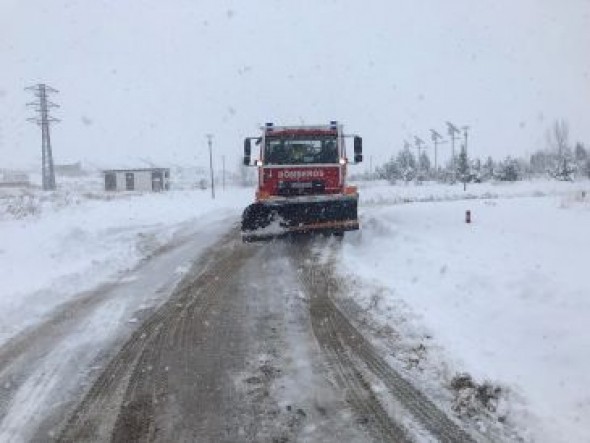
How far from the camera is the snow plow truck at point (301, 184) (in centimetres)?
1606

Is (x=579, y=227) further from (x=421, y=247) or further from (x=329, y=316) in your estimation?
(x=329, y=316)

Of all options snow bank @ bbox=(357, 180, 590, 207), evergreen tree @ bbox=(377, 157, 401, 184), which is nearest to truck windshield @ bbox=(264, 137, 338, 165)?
snow bank @ bbox=(357, 180, 590, 207)

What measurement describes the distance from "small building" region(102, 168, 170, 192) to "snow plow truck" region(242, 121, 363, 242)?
2834 inches

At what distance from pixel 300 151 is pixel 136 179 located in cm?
7456

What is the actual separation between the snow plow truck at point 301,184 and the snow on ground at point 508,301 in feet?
3.43

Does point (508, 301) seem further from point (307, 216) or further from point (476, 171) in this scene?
point (476, 171)

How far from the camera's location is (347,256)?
44.3 feet

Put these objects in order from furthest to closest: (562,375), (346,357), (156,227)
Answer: (156,227) → (346,357) → (562,375)

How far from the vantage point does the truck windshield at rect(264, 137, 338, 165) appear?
1675cm

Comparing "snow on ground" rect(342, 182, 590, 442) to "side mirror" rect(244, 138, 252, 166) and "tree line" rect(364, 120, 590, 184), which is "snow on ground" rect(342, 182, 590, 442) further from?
"tree line" rect(364, 120, 590, 184)

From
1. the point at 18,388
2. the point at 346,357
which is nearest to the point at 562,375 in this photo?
the point at 346,357

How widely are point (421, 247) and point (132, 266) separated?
6040mm

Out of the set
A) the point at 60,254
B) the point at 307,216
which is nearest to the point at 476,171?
the point at 307,216

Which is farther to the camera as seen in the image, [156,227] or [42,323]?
[156,227]
